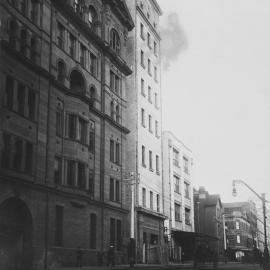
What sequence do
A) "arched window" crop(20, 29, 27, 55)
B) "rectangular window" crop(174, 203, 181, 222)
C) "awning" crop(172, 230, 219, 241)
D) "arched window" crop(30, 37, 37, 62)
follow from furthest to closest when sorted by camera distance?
"rectangular window" crop(174, 203, 181, 222) → "awning" crop(172, 230, 219, 241) → "arched window" crop(30, 37, 37, 62) → "arched window" crop(20, 29, 27, 55)

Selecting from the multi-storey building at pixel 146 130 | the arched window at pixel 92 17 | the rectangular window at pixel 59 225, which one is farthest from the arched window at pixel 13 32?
the multi-storey building at pixel 146 130

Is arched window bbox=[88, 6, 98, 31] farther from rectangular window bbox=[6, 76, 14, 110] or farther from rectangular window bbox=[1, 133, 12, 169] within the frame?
rectangular window bbox=[1, 133, 12, 169]

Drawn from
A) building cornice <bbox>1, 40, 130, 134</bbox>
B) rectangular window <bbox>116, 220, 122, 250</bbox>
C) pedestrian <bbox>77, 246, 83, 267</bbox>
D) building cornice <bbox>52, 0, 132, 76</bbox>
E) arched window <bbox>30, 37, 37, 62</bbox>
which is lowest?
pedestrian <bbox>77, 246, 83, 267</bbox>

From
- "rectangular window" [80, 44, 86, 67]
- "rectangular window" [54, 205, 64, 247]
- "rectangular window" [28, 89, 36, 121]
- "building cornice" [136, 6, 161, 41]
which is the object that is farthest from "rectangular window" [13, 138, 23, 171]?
"building cornice" [136, 6, 161, 41]

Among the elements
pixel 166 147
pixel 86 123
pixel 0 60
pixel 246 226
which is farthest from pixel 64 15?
pixel 246 226

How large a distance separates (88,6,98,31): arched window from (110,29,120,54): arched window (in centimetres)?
410

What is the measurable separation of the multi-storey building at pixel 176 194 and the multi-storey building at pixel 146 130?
5.22 m

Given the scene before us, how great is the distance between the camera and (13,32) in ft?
111

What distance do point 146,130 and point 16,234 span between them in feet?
91.5

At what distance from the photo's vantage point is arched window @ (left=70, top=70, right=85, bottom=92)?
4353cm

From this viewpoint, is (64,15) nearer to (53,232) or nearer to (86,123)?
(86,123)

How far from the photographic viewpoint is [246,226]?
12975 centimetres

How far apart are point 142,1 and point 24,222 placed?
1468 inches

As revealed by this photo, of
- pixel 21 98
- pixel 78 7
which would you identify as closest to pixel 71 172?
pixel 21 98
